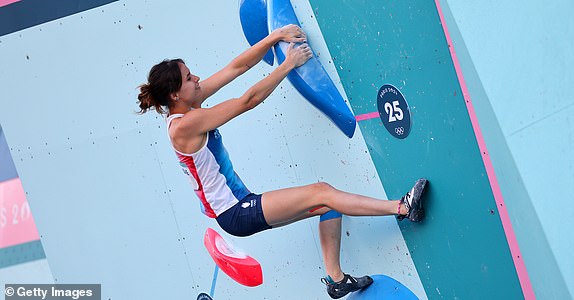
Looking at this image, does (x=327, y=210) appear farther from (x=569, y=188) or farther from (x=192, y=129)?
(x=569, y=188)

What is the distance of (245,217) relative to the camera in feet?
11.3

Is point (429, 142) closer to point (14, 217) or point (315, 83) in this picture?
point (315, 83)

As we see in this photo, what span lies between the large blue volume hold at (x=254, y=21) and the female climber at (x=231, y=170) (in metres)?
0.18

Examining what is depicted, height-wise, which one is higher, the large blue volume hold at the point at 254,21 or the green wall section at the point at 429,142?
the large blue volume hold at the point at 254,21

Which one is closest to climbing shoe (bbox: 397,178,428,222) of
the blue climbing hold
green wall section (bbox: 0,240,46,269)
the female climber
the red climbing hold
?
the female climber

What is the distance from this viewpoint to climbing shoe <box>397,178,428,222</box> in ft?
10.7

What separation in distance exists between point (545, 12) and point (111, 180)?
2209 millimetres

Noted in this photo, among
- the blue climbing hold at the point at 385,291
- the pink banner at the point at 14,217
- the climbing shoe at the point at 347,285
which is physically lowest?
the blue climbing hold at the point at 385,291

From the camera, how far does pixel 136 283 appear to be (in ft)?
14.2

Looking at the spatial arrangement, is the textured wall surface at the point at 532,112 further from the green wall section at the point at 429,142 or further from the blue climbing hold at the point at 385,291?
the blue climbing hold at the point at 385,291

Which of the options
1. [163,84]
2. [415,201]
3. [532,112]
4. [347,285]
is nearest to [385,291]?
[347,285]

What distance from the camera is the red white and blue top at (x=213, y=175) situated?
344 cm

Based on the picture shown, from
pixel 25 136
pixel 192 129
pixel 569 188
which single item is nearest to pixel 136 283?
pixel 25 136

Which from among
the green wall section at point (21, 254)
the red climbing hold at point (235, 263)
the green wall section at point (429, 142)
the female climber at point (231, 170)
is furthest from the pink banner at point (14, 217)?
the green wall section at point (429, 142)
